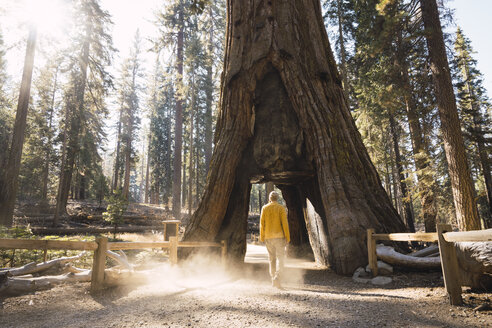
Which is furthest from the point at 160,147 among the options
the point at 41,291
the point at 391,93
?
the point at 41,291

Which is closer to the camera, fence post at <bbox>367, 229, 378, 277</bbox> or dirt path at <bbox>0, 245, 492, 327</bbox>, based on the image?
dirt path at <bbox>0, 245, 492, 327</bbox>

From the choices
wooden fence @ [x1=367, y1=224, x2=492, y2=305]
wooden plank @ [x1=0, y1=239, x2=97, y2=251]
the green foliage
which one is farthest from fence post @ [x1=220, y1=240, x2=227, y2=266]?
the green foliage

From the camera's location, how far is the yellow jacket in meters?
5.72

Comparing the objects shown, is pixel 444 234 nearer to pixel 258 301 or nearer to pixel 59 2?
pixel 258 301

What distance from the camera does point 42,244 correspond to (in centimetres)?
451

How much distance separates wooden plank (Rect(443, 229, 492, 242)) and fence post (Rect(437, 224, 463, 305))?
0.32 feet

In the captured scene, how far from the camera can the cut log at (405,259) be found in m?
5.04

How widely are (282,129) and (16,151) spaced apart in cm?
1237

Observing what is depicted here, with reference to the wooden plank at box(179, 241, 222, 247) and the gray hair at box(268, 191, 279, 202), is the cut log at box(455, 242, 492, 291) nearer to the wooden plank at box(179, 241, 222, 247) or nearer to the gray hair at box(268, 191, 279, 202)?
the gray hair at box(268, 191, 279, 202)

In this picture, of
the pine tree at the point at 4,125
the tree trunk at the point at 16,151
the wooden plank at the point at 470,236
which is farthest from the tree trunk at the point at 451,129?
the pine tree at the point at 4,125

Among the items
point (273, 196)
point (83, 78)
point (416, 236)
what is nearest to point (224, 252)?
point (273, 196)

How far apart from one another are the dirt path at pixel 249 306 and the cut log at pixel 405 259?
9.6 inches

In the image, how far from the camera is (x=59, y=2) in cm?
1602

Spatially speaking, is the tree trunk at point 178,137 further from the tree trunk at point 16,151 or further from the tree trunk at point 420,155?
the tree trunk at point 420,155
